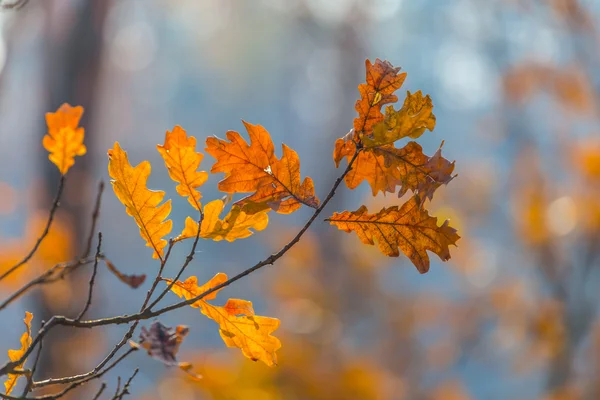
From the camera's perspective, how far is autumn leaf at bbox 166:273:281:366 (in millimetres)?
503

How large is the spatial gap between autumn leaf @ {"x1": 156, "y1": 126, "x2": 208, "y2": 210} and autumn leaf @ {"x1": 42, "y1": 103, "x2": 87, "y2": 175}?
100 mm

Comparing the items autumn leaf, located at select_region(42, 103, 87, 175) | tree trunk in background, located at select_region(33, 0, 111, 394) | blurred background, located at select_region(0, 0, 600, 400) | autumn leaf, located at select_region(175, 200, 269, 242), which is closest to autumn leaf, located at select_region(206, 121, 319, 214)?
autumn leaf, located at select_region(175, 200, 269, 242)

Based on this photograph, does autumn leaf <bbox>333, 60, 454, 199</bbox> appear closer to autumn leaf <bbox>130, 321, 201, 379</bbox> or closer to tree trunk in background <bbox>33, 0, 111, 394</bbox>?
autumn leaf <bbox>130, 321, 201, 379</bbox>

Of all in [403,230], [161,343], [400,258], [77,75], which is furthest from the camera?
[400,258]

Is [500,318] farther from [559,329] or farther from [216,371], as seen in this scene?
[216,371]

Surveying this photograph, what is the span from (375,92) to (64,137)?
273 millimetres

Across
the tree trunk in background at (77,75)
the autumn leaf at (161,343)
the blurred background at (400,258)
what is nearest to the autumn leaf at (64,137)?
the autumn leaf at (161,343)

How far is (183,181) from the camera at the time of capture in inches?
18.9

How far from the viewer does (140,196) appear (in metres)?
0.48

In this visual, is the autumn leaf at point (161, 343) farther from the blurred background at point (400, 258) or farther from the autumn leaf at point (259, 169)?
the blurred background at point (400, 258)

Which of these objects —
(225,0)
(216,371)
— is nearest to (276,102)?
(225,0)

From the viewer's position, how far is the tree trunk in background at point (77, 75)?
12.2 feet

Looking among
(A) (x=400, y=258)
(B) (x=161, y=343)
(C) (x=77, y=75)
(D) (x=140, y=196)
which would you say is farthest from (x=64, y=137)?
(A) (x=400, y=258)

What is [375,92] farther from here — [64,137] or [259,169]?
[64,137]
